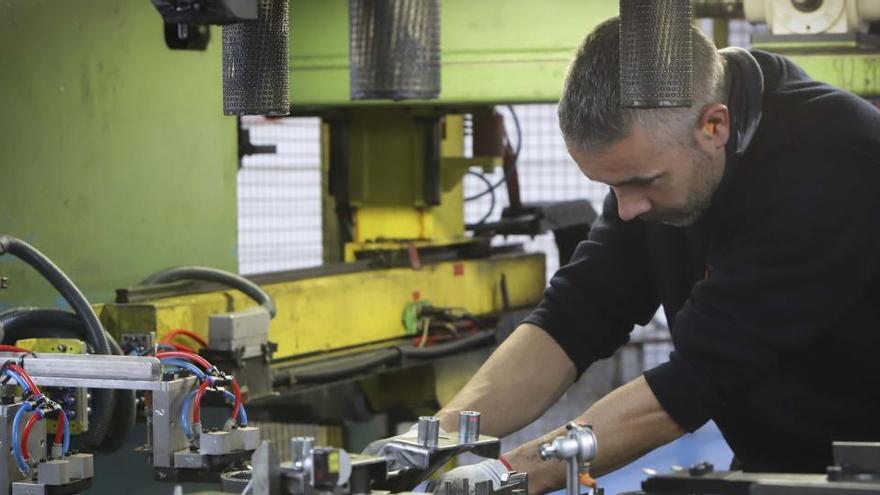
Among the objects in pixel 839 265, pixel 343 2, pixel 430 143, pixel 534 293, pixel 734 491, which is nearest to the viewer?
pixel 734 491

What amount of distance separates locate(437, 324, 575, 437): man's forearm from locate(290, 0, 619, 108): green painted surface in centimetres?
102

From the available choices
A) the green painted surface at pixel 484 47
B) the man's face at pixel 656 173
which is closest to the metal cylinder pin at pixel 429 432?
the man's face at pixel 656 173

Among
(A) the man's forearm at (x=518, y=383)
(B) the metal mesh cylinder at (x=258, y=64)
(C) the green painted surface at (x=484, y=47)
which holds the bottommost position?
(A) the man's forearm at (x=518, y=383)

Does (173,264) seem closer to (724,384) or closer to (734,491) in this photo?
(724,384)

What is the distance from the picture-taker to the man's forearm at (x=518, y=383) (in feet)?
7.11

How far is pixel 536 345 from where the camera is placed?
7.32 feet

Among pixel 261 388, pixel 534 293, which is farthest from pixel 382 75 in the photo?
pixel 534 293

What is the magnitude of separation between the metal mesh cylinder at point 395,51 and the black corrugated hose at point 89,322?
87 cm

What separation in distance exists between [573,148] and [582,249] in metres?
0.35

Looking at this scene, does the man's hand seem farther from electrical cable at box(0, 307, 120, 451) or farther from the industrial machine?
electrical cable at box(0, 307, 120, 451)

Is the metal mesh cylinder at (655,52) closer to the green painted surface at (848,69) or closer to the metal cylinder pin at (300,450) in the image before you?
the metal cylinder pin at (300,450)

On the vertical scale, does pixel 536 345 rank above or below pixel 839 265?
below

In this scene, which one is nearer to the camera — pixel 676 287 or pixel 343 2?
pixel 676 287

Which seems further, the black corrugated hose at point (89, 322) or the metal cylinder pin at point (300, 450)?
the black corrugated hose at point (89, 322)
